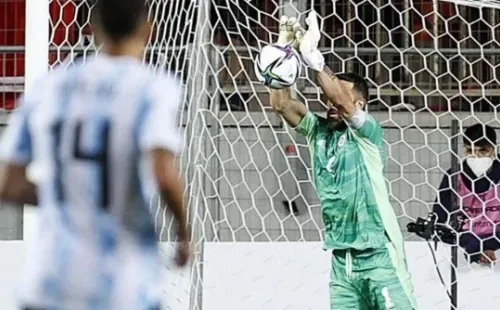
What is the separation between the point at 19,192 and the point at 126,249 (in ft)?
0.87

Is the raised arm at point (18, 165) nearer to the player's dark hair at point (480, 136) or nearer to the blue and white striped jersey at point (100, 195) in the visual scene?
the blue and white striped jersey at point (100, 195)

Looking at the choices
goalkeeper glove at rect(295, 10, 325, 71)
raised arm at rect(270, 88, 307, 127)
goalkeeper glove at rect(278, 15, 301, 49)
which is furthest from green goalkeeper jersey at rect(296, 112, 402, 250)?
goalkeeper glove at rect(278, 15, 301, 49)

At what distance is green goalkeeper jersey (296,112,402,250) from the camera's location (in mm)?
4766

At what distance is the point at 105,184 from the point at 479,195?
402 cm

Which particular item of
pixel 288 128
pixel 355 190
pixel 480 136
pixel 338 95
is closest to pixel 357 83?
pixel 338 95

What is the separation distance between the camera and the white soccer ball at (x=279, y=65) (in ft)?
15.4

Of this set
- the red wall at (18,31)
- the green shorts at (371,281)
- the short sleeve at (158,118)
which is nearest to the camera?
the short sleeve at (158,118)

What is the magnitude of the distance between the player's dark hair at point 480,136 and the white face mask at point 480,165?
0.07 meters

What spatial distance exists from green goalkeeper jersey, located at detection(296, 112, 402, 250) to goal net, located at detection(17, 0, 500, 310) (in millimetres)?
1200

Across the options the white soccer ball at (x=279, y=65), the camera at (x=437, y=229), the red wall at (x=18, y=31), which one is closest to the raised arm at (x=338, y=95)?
the white soccer ball at (x=279, y=65)

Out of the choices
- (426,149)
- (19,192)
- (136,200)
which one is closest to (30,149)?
(19,192)

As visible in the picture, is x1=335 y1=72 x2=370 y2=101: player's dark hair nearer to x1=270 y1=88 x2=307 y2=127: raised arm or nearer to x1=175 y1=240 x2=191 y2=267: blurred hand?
x1=270 y1=88 x2=307 y2=127: raised arm

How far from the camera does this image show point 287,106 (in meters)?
4.98

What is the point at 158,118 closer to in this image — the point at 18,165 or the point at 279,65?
the point at 18,165
